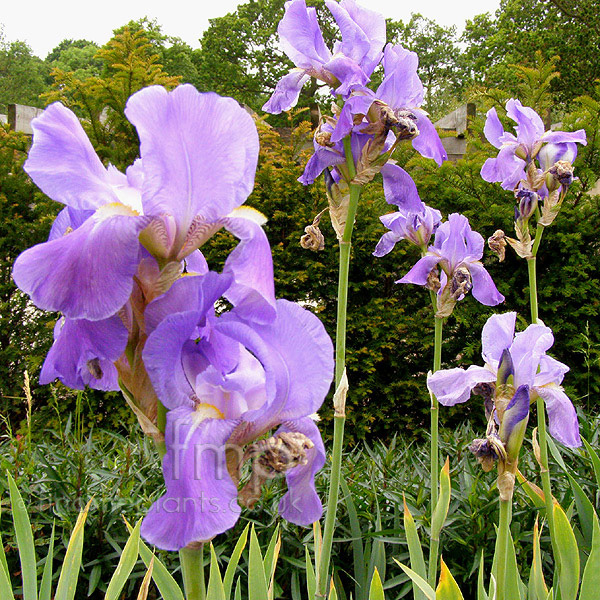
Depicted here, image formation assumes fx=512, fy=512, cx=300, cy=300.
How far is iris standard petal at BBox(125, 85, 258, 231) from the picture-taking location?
1.60ft

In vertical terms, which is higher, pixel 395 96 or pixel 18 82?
pixel 18 82

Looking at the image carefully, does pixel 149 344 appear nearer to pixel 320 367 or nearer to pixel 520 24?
pixel 320 367

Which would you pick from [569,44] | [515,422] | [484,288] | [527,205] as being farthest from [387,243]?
[569,44]

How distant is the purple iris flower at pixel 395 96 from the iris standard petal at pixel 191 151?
0.62 metres

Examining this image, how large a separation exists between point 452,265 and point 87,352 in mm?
1496

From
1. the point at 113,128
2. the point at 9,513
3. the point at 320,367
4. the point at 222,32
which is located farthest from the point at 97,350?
the point at 222,32

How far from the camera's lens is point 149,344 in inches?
19.0

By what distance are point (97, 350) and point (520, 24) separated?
16.1 meters

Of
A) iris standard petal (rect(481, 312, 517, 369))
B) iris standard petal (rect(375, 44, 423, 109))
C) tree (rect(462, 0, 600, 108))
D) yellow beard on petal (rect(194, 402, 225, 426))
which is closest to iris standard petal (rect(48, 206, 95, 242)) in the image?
yellow beard on petal (rect(194, 402, 225, 426))

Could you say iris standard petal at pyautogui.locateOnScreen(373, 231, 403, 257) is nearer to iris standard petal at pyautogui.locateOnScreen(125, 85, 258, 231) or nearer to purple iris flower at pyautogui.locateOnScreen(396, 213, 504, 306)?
purple iris flower at pyautogui.locateOnScreen(396, 213, 504, 306)

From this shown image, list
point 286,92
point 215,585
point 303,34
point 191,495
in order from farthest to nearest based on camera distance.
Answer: point 286,92
point 303,34
point 215,585
point 191,495

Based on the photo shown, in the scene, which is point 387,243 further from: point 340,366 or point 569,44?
point 569,44

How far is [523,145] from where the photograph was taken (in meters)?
1.92

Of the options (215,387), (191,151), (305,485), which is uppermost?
(191,151)
